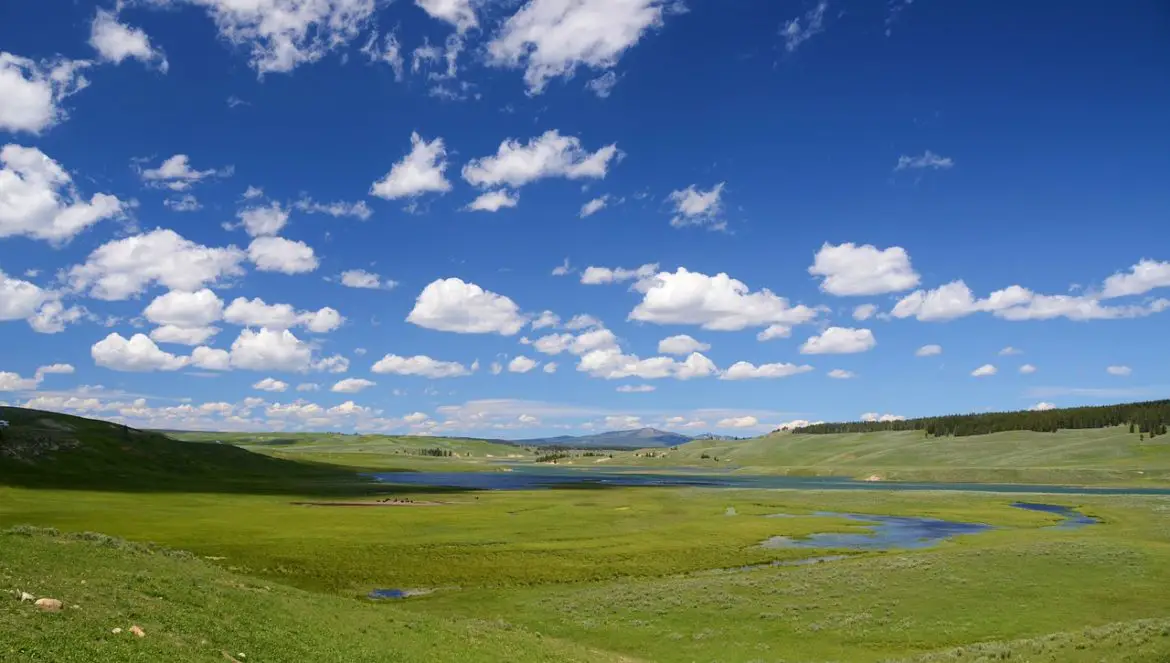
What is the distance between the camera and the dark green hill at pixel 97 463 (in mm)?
140625

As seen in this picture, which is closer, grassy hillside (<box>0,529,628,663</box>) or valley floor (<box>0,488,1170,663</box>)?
grassy hillside (<box>0,529,628,663</box>)

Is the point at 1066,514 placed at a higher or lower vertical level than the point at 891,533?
lower

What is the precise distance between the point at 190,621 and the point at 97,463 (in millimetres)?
168521

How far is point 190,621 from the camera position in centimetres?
2570

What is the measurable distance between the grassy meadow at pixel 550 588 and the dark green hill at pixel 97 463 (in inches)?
1682

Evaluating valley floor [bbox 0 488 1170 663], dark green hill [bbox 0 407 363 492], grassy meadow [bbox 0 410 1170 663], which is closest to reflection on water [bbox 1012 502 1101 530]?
grassy meadow [bbox 0 410 1170 663]

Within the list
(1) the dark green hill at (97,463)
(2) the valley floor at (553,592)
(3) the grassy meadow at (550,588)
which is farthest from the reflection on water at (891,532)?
(1) the dark green hill at (97,463)

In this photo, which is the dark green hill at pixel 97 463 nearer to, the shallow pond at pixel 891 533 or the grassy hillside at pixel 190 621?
the shallow pond at pixel 891 533

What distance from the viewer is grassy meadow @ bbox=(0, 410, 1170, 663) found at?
26688mm

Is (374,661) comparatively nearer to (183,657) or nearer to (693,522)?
(183,657)

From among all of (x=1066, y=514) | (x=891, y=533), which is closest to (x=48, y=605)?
(x=891, y=533)

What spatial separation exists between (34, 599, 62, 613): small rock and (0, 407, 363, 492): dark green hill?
129 meters

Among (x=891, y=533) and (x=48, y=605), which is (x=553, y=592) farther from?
(x=891, y=533)

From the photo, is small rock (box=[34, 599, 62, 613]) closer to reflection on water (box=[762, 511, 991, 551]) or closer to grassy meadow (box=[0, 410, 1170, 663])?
grassy meadow (box=[0, 410, 1170, 663])
